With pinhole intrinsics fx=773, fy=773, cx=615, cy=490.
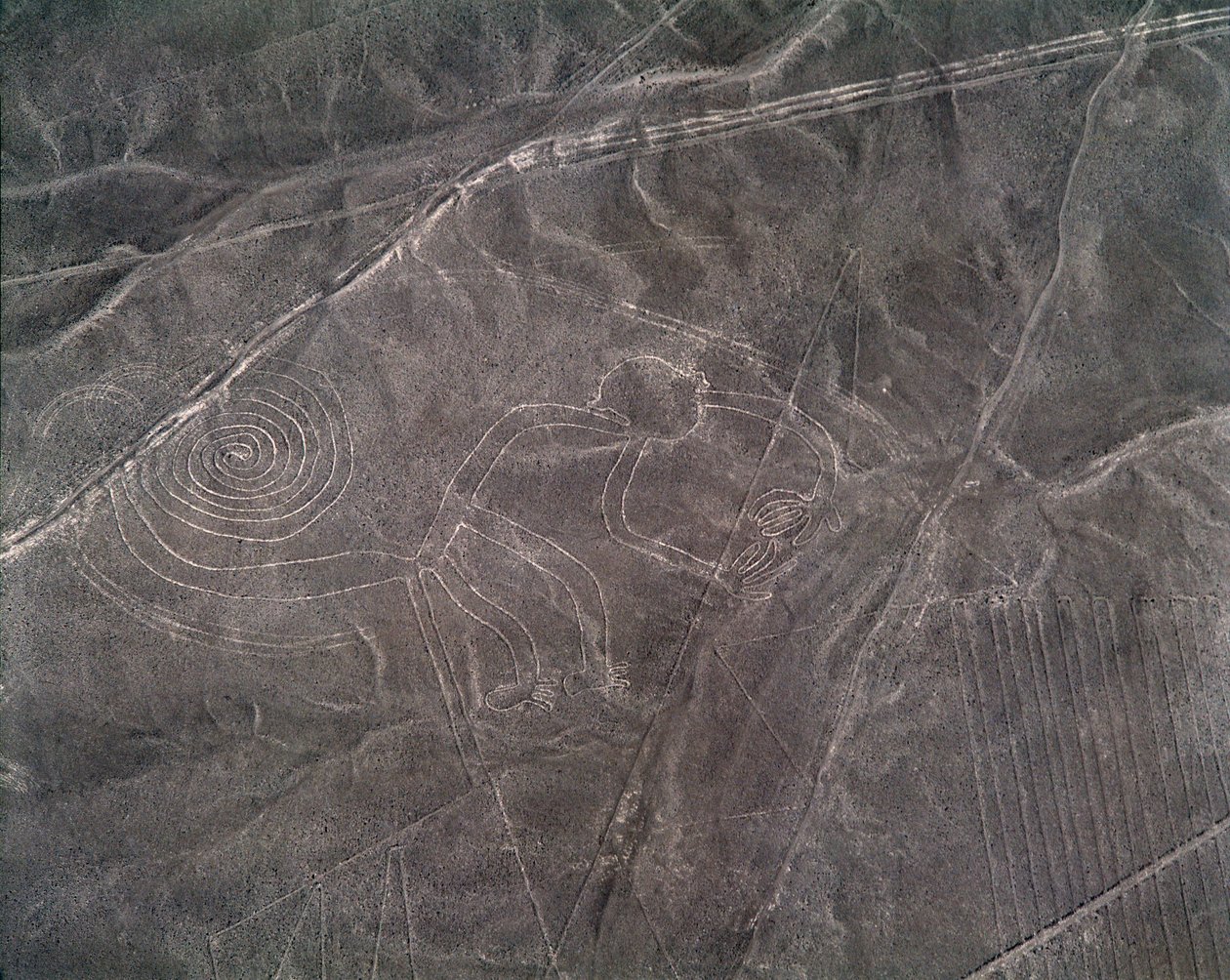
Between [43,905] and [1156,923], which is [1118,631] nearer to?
[1156,923]

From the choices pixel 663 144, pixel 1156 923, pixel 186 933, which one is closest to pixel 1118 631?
pixel 1156 923

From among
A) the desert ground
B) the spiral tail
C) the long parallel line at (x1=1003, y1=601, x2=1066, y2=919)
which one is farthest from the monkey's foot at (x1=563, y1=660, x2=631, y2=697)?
the long parallel line at (x1=1003, y1=601, x2=1066, y2=919)

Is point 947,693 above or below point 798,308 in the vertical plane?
below

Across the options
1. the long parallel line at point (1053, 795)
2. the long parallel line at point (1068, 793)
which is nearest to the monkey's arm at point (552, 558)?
the long parallel line at point (1053, 795)

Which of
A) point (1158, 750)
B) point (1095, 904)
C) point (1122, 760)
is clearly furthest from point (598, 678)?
point (1158, 750)

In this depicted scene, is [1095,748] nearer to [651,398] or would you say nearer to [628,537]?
[628,537]
